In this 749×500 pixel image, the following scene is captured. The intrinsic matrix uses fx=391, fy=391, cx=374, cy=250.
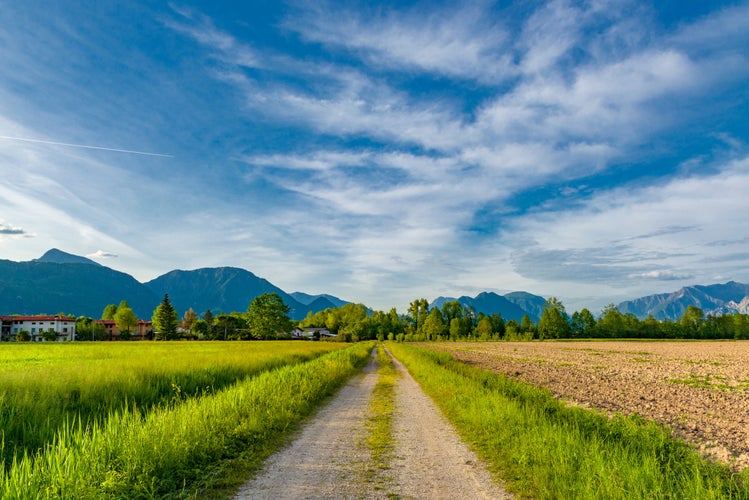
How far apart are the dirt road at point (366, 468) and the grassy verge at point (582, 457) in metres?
0.63

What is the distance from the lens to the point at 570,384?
21.5 m

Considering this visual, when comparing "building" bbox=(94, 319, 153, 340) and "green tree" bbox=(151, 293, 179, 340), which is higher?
"green tree" bbox=(151, 293, 179, 340)

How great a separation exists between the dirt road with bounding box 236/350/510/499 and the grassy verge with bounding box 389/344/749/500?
24.7 inches

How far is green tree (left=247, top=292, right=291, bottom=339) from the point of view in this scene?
107 meters

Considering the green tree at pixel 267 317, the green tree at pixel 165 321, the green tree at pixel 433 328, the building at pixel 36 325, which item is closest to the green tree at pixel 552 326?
the green tree at pixel 433 328

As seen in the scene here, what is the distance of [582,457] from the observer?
689 cm

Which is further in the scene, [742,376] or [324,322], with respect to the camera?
[324,322]

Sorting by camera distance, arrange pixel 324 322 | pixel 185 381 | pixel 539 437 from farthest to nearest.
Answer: pixel 324 322 → pixel 185 381 → pixel 539 437

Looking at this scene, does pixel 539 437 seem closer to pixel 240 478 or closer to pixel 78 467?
pixel 240 478

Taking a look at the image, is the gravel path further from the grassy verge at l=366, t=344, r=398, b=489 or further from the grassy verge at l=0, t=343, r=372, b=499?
the grassy verge at l=0, t=343, r=372, b=499

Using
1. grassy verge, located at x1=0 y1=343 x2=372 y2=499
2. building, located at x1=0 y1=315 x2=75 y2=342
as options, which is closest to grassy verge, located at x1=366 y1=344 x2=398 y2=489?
grassy verge, located at x1=0 y1=343 x2=372 y2=499

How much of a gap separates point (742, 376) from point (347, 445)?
29.9 meters

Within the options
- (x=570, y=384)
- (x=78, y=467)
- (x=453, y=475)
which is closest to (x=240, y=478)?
(x=78, y=467)

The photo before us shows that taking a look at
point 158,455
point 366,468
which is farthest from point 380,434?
point 158,455
